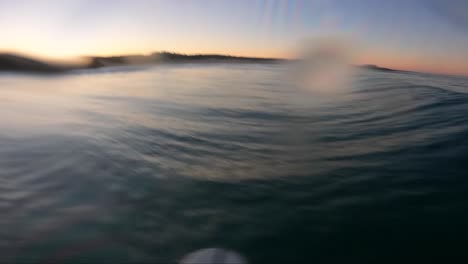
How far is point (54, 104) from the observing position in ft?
47.3

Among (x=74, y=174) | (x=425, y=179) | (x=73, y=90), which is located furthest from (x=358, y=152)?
(x=73, y=90)

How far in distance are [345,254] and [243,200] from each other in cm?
195

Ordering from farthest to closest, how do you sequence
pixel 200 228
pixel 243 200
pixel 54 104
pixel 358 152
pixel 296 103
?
pixel 296 103 < pixel 54 104 < pixel 358 152 < pixel 243 200 < pixel 200 228

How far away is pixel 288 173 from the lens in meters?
7.41

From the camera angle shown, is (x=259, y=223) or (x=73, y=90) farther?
(x=73, y=90)

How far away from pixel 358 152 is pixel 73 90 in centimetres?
1588

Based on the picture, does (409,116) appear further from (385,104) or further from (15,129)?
(15,129)

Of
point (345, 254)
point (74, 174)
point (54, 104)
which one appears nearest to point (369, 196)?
point (345, 254)

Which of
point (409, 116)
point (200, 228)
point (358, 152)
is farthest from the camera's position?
point (409, 116)

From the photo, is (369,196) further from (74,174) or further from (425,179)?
(74,174)

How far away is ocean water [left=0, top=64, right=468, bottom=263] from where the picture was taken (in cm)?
504

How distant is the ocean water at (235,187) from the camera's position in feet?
16.5

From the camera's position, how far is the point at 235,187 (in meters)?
6.73

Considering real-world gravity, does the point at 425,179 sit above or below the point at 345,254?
above
